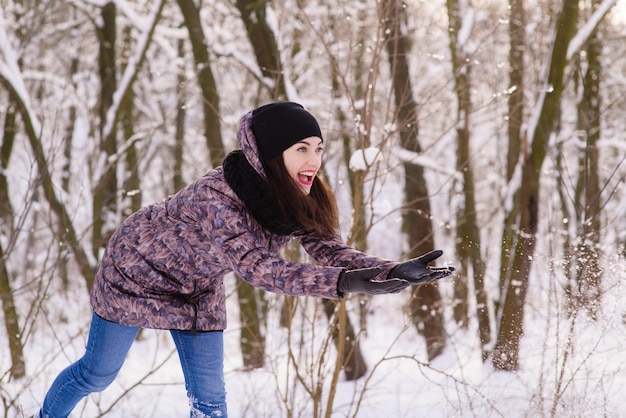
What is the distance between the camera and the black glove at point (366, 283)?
200cm

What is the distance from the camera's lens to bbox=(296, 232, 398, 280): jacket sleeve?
243 cm

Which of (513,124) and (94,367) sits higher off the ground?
(513,124)

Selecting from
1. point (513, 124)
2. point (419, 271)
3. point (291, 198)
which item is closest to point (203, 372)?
point (291, 198)

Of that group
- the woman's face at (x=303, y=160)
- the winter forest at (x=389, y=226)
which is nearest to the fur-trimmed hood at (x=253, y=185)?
the woman's face at (x=303, y=160)

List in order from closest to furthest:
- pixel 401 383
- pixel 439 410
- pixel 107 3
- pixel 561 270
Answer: pixel 561 270 → pixel 439 410 → pixel 401 383 → pixel 107 3

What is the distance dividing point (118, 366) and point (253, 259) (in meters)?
0.94

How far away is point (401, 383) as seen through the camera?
5.56m

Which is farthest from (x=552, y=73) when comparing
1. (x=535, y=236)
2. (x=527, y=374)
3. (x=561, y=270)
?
(x=527, y=374)

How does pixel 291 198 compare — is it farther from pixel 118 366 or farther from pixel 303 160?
pixel 118 366

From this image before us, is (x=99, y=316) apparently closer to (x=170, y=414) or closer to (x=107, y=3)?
(x=170, y=414)

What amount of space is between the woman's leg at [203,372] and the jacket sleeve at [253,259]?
1.78ft

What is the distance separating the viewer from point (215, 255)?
259cm

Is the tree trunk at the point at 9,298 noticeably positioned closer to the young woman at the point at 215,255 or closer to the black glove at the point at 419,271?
the young woman at the point at 215,255

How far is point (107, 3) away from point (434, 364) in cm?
501
